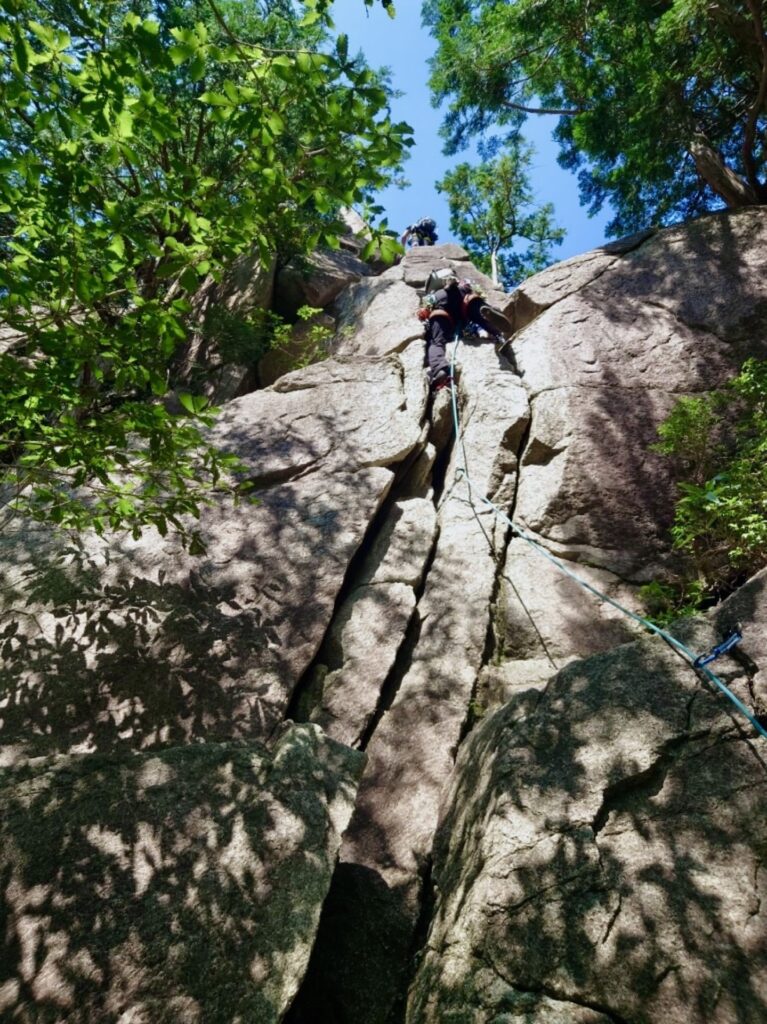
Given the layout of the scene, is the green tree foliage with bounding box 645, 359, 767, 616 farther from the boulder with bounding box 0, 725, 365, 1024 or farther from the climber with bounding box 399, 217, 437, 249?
the climber with bounding box 399, 217, 437, 249

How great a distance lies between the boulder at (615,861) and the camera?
8.43 feet

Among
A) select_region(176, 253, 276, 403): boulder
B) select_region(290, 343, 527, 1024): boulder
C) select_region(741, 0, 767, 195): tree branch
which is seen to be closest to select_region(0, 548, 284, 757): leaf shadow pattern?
select_region(290, 343, 527, 1024): boulder

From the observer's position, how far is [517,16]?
10.0 meters

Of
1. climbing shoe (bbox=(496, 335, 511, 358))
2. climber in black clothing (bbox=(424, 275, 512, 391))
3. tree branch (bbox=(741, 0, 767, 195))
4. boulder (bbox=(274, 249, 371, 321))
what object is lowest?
climbing shoe (bbox=(496, 335, 511, 358))

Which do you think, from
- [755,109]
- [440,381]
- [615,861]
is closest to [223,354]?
[440,381]

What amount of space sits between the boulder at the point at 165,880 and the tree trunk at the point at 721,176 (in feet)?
33.6

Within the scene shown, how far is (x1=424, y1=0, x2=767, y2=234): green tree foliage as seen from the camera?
8.76m

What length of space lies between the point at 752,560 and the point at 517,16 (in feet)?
32.0

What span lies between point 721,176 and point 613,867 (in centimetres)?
1030

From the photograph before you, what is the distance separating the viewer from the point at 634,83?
32.7 ft

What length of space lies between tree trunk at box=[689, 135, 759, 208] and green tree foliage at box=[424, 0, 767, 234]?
15mm

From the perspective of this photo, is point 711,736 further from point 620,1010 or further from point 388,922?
point 388,922

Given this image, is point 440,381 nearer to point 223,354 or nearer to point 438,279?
point 438,279

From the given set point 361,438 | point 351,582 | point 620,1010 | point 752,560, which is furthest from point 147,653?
point 752,560
